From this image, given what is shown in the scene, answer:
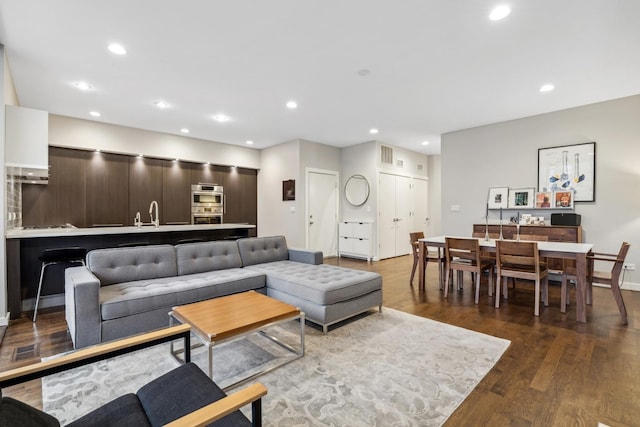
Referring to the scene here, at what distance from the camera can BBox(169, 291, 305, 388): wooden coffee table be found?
77.4 inches

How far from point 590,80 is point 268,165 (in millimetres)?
6051

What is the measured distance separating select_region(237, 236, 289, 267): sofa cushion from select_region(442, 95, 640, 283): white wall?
3.70 meters

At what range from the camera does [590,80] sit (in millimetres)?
3758

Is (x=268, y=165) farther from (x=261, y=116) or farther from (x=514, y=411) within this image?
(x=514, y=411)

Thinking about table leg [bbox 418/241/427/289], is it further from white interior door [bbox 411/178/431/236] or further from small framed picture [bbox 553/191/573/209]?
white interior door [bbox 411/178/431/236]

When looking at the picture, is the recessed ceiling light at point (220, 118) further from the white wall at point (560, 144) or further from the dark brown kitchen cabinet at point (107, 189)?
the white wall at point (560, 144)

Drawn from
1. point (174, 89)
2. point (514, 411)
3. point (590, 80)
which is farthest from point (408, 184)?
point (514, 411)

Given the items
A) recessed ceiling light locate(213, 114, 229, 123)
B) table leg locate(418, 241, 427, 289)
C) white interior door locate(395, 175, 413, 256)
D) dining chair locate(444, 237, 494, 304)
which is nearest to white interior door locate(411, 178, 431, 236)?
white interior door locate(395, 175, 413, 256)

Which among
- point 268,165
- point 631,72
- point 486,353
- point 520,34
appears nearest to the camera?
point 486,353

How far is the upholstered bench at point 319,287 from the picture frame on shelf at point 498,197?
3.43 metres

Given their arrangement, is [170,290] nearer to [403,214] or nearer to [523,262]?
[523,262]

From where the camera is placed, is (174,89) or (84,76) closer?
(84,76)

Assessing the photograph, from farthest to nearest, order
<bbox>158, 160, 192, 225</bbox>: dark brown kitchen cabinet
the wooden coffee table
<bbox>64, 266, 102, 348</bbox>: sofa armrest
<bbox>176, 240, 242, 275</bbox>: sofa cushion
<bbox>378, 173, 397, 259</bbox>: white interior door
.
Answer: <bbox>378, 173, 397, 259</bbox>: white interior door → <bbox>158, 160, 192, 225</bbox>: dark brown kitchen cabinet → <bbox>176, 240, 242, 275</bbox>: sofa cushion → <bbox>64, 266, 102, 348</bbox>: sofa armrest → the wooden coffee table

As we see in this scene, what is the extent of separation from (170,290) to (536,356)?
3.23 metres
